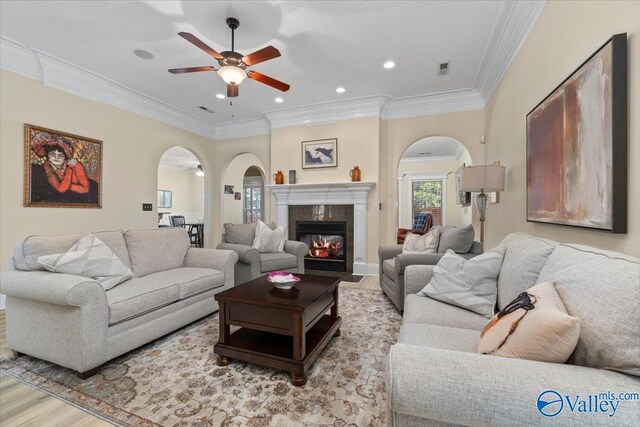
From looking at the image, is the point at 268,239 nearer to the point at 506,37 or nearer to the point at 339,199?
the point at 339,199

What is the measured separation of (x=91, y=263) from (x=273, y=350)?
1536 millimetres

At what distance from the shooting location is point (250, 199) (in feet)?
28.7

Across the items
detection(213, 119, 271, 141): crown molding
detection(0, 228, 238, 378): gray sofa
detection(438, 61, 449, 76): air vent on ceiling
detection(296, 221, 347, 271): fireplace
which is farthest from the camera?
detection(213, 119, 271, 141): crown molding

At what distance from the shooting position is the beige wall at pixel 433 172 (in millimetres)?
8586

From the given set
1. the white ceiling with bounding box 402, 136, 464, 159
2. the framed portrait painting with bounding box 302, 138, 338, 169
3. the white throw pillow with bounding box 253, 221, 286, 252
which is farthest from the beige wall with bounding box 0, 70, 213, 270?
the white ceiling with bounding box 402, 136, 464, 159

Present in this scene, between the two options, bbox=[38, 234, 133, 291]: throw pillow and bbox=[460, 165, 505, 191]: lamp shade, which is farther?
bbox=[460, 165, 505, 191]: lamp shade

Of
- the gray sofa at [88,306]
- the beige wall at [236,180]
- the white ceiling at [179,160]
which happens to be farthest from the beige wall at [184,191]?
the gray sofa at [88,306]

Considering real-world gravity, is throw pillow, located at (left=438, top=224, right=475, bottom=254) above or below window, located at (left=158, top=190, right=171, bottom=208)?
below

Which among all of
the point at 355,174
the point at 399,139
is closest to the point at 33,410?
the point at 355,174

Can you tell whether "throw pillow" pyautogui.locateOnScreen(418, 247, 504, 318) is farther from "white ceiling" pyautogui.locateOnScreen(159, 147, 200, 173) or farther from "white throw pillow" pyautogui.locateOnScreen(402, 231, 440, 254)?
"white ceiling" pyautogui.locateOnScreen(159, 147, 200, 173)

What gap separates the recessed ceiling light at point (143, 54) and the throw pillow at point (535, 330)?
13.8ft

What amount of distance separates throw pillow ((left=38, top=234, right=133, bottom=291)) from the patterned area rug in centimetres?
60

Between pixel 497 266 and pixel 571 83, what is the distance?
1222 millimetres

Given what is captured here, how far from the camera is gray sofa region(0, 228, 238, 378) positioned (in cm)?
174
